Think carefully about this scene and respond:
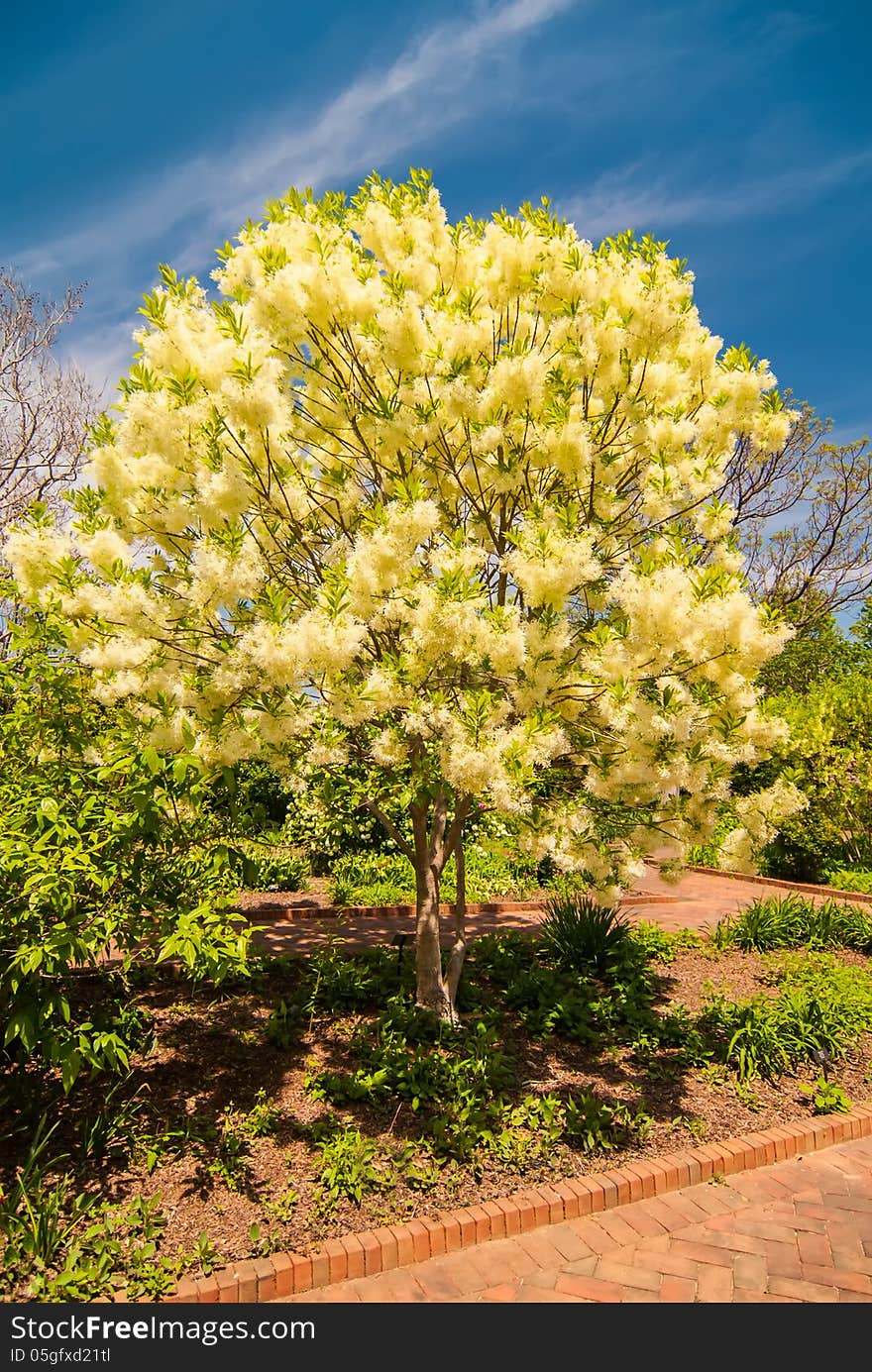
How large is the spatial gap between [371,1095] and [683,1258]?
1.86 m

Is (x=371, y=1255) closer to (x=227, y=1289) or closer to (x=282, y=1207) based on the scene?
(x=282, y=1207)

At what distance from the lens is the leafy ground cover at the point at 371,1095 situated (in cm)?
367

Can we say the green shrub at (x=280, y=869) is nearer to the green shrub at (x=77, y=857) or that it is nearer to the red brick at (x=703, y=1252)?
the green shrub at (x=77, y=857)

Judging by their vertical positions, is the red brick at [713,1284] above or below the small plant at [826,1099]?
below

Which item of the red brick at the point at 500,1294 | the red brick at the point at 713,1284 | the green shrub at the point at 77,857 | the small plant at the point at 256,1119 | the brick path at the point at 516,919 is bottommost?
the red brick at the point at 500,1294

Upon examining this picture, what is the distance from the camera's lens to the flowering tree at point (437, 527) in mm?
3881

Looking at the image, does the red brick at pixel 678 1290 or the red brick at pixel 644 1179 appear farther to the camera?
the red brick at pixel 644 1179

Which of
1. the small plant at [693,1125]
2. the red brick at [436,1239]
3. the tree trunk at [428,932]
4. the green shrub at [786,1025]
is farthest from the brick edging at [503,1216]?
Answer: the tree trunk at [428,932]

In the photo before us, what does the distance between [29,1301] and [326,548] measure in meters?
3.80

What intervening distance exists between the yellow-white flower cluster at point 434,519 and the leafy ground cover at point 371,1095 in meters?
1.63

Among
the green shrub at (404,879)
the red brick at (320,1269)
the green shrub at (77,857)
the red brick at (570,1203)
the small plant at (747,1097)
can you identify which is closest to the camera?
the green shrub at (77,857)

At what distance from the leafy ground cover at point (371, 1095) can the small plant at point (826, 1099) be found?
0.02 metres

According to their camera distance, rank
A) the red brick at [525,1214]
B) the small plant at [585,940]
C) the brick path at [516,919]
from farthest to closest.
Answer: the brick path at [516,919] → the small plant at [585,940] → the red brick at [525,1214]

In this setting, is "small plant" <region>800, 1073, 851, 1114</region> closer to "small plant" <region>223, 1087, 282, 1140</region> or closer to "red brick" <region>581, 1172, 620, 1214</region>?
"red brick" <region>581, 1172, 620, 1214</region>
